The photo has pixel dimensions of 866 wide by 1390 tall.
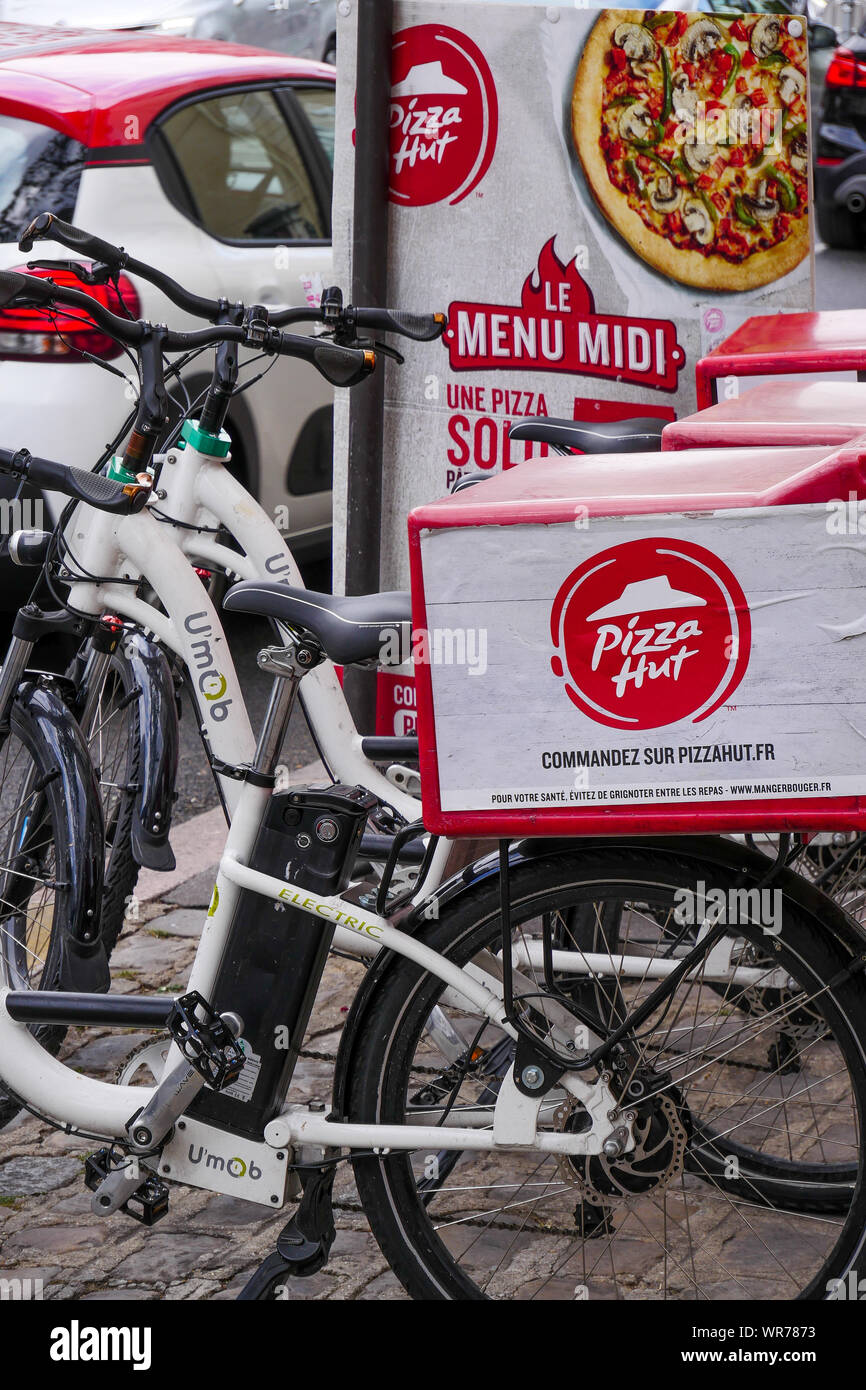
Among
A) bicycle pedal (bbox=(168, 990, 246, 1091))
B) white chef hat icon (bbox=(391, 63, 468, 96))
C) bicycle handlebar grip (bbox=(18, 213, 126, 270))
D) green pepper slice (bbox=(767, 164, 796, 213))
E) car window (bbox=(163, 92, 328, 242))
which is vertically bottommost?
bicycle pedal (bbox=(168, 990, 246, 1091))

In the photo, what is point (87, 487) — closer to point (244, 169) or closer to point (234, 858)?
point (234, 858)

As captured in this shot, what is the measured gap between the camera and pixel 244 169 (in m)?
6.22

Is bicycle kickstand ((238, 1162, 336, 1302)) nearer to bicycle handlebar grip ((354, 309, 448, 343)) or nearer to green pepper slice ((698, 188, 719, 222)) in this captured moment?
bicycle handlebar grip ((354, 309, 448, 343))

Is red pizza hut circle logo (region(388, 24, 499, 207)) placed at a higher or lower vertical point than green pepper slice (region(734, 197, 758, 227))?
higher

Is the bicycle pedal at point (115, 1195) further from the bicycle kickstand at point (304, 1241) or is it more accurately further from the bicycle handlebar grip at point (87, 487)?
the bicycle handlebar grip at point (87, 487)

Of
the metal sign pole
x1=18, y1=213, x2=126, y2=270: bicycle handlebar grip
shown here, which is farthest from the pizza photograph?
x1=18, y1=213, x2=126, y2=270: bicycle handlebar grip

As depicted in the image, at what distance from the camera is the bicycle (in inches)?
92.5

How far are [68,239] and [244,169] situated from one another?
365 centimetres

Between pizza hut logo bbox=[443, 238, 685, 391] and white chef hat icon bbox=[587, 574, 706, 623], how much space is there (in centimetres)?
210

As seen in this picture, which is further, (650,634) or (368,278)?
(368,278)

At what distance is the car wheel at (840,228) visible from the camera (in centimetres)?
1262

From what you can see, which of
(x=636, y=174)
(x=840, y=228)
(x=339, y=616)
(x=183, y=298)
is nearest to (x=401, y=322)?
(x=183, y=298)
